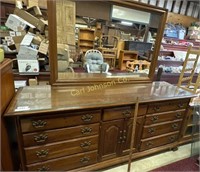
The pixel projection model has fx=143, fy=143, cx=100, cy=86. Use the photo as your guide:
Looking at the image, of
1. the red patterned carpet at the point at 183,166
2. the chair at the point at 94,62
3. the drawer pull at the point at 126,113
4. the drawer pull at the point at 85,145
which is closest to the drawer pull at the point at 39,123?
the drawer pull at the point at 85,145

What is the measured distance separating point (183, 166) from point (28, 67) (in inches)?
94.6

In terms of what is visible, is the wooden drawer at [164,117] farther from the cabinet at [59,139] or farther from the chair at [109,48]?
the chair at [109,48]

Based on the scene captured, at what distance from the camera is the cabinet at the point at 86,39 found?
2.64 m

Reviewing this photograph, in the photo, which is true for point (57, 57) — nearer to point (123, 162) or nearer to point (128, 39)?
point (123, 162)

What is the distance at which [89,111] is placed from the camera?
3.94ft

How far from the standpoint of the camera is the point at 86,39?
2912 mm

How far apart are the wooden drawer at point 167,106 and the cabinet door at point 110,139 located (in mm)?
378

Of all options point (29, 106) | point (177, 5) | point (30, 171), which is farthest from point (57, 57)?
point (177, 5)

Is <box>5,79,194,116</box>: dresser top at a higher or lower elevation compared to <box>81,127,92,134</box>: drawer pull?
higher

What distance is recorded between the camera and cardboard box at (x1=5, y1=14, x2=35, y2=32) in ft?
7.80

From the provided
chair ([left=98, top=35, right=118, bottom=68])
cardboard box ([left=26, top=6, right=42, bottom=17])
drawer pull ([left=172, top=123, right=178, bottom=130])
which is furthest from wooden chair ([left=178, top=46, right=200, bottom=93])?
cardboard box ([left=26, top=6, right=42, bottom=17])

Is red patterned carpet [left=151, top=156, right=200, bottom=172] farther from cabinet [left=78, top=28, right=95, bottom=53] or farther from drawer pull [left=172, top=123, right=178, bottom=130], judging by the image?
cabinet [left=78, top=28, right=95, bottom=53]

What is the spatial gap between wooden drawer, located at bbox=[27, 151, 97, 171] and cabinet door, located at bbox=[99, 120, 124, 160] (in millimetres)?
109

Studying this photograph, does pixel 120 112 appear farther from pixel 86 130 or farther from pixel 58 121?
pixel 58 121
